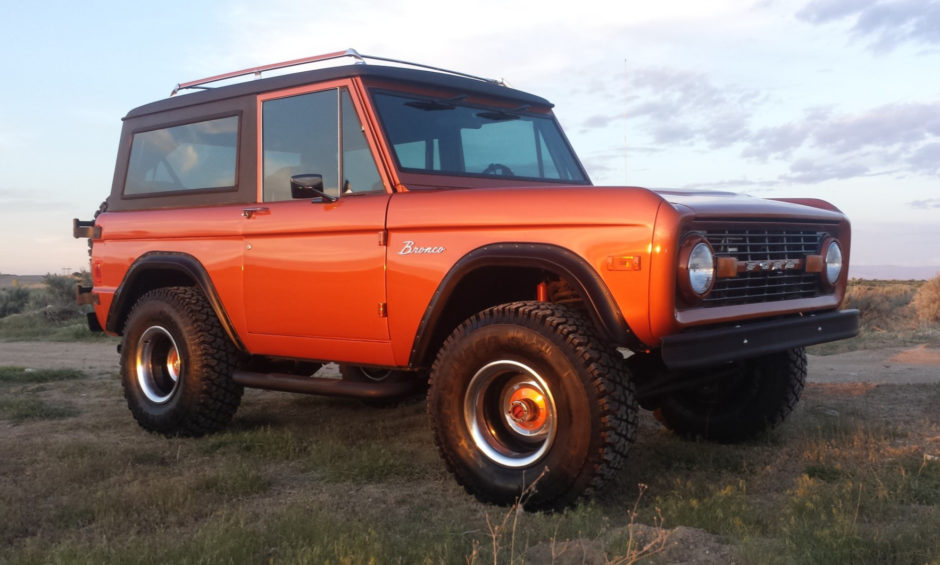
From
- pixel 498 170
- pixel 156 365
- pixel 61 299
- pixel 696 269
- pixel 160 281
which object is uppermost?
pixel 498 170

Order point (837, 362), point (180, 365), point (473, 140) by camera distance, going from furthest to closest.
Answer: point (837, 362) → point (180, 365) → point (473, 140)

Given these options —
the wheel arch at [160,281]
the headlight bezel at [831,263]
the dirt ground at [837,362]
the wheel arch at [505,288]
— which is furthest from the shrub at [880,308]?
the wheel arch at [160,281]

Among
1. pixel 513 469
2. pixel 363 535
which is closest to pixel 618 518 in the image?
pixel 513 469

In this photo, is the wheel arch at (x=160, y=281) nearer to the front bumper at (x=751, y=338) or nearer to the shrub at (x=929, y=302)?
the front bumper at (x=751, y=338)

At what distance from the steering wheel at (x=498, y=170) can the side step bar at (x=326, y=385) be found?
134 cm

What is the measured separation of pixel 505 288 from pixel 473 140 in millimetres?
1133

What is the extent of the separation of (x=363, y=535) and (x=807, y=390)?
4942 millimetres

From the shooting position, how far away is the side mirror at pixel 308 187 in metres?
4.77

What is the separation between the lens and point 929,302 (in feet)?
58.1

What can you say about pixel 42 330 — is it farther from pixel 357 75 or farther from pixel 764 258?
pixel 764 258

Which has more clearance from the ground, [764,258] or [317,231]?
[317,231]

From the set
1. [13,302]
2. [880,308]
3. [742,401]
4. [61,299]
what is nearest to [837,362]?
[742,401]

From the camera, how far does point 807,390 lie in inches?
282

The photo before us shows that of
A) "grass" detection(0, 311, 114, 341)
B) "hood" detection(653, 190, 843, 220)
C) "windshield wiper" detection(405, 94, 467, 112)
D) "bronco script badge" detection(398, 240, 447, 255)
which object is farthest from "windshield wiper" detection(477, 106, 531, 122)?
"grass" detection(0, 311, 114, 341)
